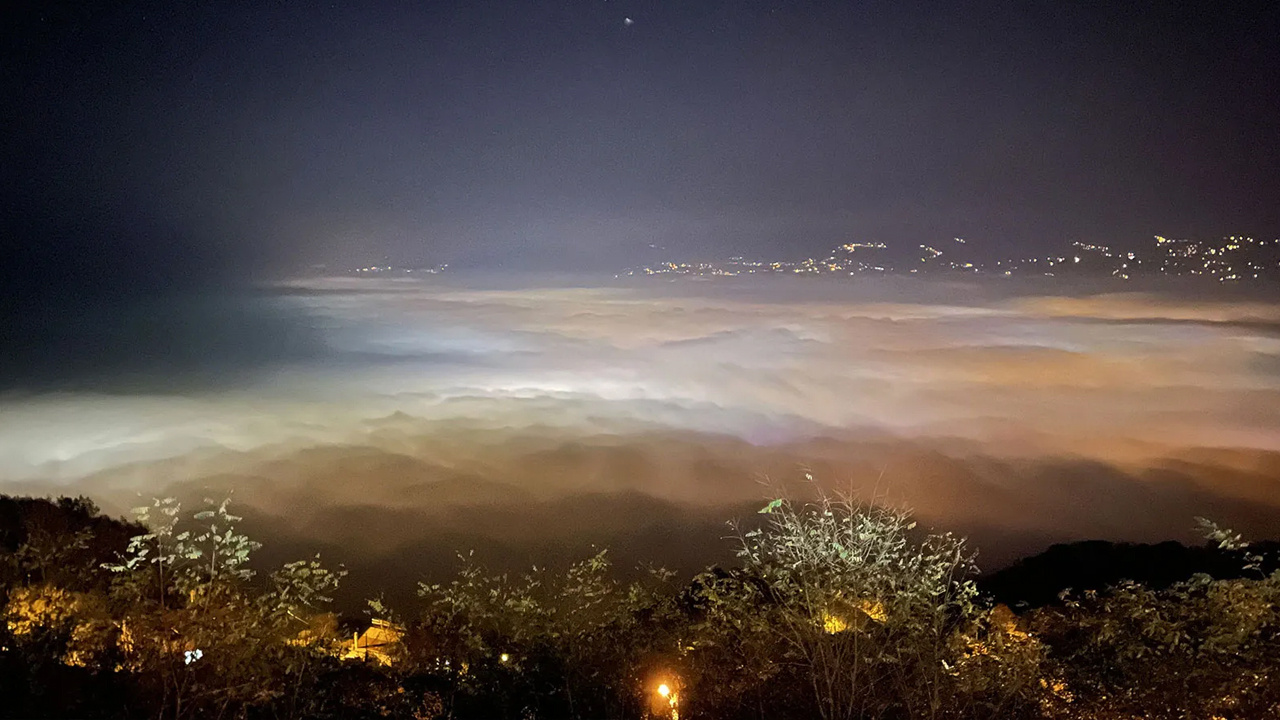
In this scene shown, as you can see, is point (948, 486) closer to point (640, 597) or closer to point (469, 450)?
point (469, 450)

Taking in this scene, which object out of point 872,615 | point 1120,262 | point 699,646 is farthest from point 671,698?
point 1120,262

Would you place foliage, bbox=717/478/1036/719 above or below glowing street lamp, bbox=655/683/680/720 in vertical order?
above

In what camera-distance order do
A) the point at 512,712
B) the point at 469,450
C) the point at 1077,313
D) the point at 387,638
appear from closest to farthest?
the point at 512,712
the point at 387,638
the point at 469,450
the point at 1077,313

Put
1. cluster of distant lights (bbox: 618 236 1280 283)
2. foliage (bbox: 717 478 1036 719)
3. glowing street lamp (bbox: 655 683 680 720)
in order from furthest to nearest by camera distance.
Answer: cluster of distant lights (bbox: 618 236 1280 283)
glowing street lamp (bbox: 655 683 680 720)
foliage (bbox: 717 478 1036 719)

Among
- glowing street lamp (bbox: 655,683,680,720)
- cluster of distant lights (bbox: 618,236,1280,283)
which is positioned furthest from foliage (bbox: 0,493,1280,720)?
cluster of distant lights (bbox: 618,236,1280,283)

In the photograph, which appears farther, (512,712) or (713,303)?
(713,303)

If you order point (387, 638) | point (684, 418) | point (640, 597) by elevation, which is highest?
point (640, 597)

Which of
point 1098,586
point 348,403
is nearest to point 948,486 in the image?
point 1098,586

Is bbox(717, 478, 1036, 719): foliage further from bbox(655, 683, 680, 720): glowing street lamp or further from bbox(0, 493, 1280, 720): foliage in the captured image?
bbox(655, 683, 680, 720): glowing street lamp

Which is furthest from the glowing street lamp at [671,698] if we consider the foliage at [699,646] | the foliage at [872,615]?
the foliage at [872,615]

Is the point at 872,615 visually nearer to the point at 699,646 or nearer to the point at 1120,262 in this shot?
the point at 699,646

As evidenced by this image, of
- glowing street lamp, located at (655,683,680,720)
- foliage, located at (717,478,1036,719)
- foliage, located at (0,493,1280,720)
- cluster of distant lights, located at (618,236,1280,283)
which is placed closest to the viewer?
foliage, located at (0,493,1280,720)
